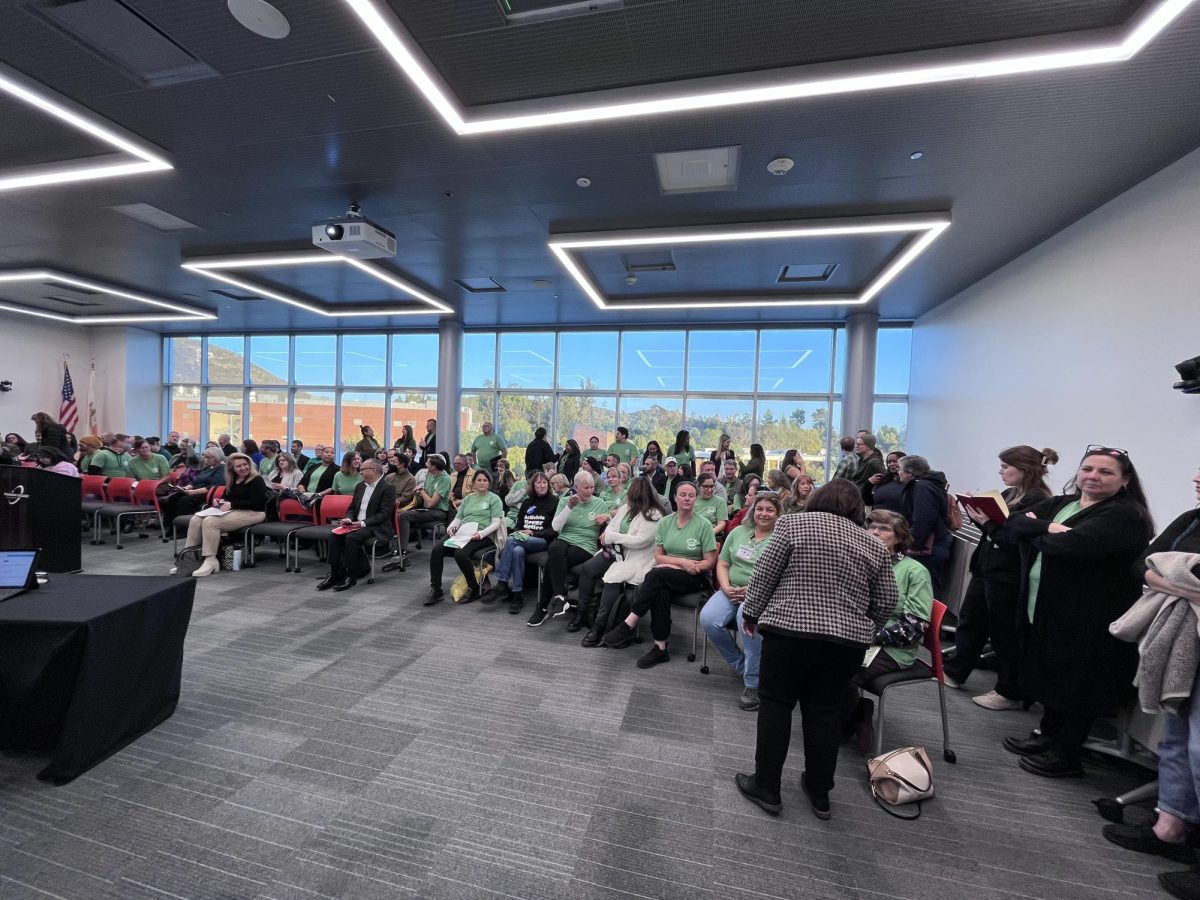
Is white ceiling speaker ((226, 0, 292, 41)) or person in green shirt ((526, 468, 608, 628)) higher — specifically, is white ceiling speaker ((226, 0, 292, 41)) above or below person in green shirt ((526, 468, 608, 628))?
above

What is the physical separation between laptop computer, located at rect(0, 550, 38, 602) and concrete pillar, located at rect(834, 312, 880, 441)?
9138mm

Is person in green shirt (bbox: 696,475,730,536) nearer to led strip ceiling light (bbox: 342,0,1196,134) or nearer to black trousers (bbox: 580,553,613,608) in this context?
black trousers (bbox: 580,553,613,608)

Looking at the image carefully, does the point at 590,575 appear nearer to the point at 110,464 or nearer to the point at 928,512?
the point at 928,512

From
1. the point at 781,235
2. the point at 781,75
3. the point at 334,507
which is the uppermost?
the point at 781,75

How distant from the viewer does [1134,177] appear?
3.62m

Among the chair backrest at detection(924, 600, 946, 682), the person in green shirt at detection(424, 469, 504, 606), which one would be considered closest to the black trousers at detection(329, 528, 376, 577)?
the person in green shirt at detection(424, 469, 504, 606)

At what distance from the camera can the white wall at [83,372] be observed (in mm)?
10664

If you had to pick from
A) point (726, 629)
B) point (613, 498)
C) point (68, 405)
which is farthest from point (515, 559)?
point (68, 405)

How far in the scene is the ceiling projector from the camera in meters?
4.72

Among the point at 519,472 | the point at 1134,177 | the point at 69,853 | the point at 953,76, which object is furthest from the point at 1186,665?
the point at 519,472

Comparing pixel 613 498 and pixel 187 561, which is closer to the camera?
pixel 613 498

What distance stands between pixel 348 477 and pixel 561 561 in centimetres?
325

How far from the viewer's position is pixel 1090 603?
231 cm

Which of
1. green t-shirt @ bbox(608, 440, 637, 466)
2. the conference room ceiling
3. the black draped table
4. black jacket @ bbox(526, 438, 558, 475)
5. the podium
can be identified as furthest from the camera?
black jacket @ bbox(526, 438, 558, 475)
